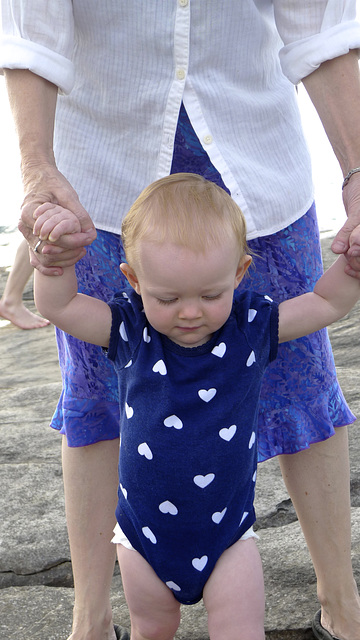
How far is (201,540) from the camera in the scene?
64.8 inches

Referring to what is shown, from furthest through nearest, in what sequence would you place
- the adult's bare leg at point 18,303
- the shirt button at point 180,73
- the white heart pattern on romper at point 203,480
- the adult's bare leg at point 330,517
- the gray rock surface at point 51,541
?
the adult's bare leg at point 18,303 < the gray rock surface at point 51,541 < the adult's bare leg at point 330,517 < the shirt button at point 180,73 < the white heart pattern on romper at point 203,480

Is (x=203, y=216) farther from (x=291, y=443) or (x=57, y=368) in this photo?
(x=57, y=368)

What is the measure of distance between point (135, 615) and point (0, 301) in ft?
12.9

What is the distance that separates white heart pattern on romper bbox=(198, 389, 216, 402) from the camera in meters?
1.61

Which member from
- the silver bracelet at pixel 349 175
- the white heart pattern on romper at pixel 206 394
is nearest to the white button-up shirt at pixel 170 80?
the silver bracelet at pixel 349 175

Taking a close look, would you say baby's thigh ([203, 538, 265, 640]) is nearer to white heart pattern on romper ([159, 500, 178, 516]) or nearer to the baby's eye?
white heart pattern on romper ([159, 500, 178, 516])

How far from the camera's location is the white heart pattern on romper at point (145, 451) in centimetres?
163

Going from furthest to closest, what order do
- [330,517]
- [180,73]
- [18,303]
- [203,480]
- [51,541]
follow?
1. [18,303]
2. [51,541]
3. [330,517]
4. [180,73]
5. [203,480]

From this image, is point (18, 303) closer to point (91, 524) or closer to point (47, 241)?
point (91, 524)

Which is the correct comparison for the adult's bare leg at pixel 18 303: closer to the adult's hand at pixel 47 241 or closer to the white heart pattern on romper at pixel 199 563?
the adult's hand at pixel 47 241

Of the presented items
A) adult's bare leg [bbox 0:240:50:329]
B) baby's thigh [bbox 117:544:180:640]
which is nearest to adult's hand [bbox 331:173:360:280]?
baby's thigh [bbox 117:544:180:640]

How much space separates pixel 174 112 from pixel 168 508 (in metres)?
0.79

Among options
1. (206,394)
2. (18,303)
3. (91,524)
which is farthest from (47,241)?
(18,303)

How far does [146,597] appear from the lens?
1.70 metres
